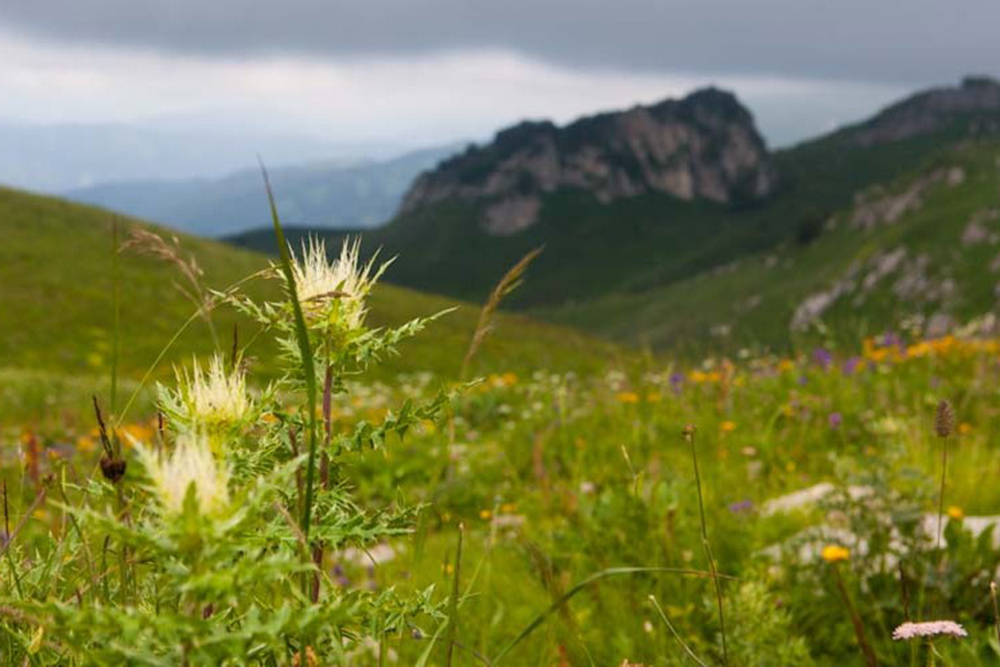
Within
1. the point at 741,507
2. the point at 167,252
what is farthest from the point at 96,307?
the point at 167,252

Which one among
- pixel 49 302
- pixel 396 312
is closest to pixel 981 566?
pixel 49 302

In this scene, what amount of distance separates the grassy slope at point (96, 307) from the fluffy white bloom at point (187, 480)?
37.2 meters

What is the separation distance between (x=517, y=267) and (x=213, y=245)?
9290 cm

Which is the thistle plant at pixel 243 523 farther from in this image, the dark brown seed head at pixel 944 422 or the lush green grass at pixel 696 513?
the dark brown seed head at pixel 944 422

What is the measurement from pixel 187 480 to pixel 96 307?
64848mm

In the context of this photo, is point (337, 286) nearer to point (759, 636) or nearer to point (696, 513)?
point (759, 636)

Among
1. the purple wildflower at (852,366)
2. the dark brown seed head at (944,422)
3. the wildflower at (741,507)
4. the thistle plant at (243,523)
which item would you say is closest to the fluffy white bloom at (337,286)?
the thistle plant at (243,523)

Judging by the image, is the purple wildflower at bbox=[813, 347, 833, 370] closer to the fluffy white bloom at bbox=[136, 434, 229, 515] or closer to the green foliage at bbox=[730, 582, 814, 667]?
the green foliage at bbox=[730, 582, 814, 667]

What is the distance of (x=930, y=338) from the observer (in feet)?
34.3

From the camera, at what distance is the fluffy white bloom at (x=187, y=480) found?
100cm

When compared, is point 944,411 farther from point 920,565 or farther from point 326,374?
point 920,565

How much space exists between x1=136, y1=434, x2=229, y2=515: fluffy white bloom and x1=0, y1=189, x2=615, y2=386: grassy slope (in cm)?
3725

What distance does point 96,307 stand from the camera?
59844mm

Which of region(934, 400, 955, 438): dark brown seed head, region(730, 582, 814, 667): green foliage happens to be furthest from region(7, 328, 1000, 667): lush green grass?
region(934, 400, 955, 438): dark brown seed head
